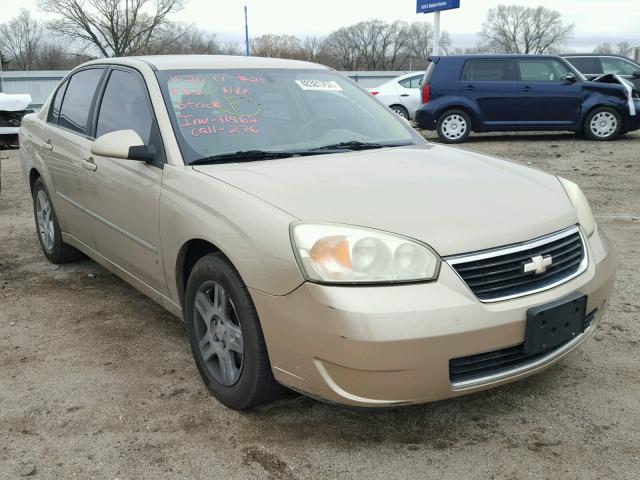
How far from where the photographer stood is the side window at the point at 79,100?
4.29m

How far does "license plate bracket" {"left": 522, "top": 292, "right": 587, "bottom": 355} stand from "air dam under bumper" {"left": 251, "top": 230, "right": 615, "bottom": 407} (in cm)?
3

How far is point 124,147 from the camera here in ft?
10.5

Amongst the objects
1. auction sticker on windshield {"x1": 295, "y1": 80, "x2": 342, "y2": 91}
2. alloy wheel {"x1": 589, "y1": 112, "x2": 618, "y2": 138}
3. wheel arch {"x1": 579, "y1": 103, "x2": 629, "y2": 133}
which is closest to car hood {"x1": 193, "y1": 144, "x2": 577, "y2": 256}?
auction sticker on windshield {"x1": 295, "y1": 80, "x2": 342, "y2": 91}

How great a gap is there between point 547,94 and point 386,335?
1136cm

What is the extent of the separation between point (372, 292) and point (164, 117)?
164 cm

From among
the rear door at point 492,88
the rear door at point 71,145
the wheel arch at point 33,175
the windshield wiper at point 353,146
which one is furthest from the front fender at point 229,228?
the rear door at point 492,88

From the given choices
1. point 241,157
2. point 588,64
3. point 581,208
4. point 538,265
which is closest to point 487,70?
point 588,64

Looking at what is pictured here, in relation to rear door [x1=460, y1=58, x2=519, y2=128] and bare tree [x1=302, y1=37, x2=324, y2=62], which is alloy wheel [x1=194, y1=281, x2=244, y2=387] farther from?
bare tree [x1=302, y1=37, x2=324, y2=62]

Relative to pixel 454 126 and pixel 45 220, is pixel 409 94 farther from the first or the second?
pixel 45 220

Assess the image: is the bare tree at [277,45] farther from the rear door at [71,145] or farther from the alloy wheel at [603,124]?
the rear door at [71,145]

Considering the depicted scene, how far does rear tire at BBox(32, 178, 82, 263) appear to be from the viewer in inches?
196

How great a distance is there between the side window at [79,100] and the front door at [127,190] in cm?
22

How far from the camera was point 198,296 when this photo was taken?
9.68 ft

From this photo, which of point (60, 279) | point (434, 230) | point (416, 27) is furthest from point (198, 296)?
point (416, 27)
